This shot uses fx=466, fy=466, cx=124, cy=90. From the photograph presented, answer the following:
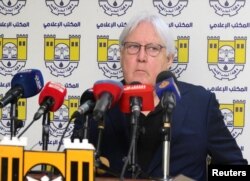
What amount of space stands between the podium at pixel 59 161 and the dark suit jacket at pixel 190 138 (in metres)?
0.82

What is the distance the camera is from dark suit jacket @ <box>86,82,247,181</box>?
201 centimetres

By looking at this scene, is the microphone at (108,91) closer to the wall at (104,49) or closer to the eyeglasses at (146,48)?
the eyeglasses at (146,48)

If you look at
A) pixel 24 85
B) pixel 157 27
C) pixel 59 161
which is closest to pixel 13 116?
pixel 24 85

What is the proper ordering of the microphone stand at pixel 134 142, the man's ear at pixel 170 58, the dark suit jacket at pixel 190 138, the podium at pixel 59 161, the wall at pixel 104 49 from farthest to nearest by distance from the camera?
the wall at pixel 104 49
the man's ear at pixel 170 58
the dark suit jacket at pixel 190 138
the microphone stand at pixel 134 142
the podium at pixel 59 161

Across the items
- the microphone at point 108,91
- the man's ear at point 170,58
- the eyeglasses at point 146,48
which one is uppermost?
the eyeglasses at point 146,48

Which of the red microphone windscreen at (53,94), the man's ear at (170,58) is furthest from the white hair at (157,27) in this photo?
the red microphone windscreen at (53,94)

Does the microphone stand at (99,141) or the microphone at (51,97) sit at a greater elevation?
the microphone at (51,97)

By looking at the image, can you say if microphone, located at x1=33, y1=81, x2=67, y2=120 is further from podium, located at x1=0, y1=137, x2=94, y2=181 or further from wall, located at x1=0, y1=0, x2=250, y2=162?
wall, located at x1=0, y1=0, x2=250, y2=162

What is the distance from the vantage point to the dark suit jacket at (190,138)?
2008 millimetres

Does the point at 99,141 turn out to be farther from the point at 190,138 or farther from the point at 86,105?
the point at 190,138

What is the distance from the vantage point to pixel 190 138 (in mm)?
2021

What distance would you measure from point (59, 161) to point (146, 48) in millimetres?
1034

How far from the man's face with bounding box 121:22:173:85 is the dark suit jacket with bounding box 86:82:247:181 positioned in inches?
6.7

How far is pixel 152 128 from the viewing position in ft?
6.54
